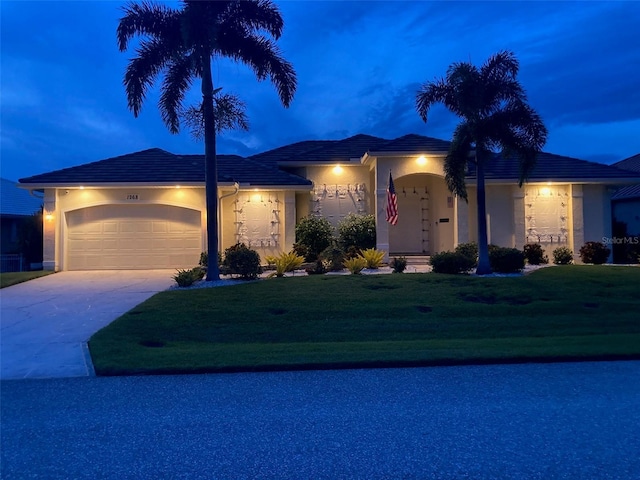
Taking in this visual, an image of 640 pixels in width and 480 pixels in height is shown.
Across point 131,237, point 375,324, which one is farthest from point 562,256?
point 131,237

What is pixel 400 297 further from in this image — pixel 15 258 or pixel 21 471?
pixel 15 258

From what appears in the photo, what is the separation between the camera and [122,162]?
69.7ft

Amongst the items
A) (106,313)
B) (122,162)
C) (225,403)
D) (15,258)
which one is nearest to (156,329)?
(106,313)

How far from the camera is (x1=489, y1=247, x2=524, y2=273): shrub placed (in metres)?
16.6

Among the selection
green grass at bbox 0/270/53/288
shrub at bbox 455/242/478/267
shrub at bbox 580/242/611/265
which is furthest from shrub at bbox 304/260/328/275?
shrub at bbox 580/242/611/265

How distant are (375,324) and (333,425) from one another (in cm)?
576

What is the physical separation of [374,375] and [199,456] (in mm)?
3319

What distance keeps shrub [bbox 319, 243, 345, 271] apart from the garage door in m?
5.09

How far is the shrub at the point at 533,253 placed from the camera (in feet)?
65.6

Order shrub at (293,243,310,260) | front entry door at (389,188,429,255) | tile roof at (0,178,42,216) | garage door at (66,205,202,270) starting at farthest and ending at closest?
tile roof at (0,178,42,216), front entry door at (389,188,429,255), garage door at (66,205,202,270), shrub at (293,243,310,260)

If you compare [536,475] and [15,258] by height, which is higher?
[15,258]

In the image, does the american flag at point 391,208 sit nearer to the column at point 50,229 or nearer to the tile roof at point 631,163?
the column at point 50,229

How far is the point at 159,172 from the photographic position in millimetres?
20312

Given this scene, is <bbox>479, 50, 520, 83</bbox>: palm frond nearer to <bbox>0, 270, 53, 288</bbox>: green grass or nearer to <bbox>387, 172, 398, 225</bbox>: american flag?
<bbox>387, 172, 398, 225</bbox>: american flag
